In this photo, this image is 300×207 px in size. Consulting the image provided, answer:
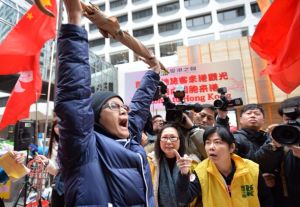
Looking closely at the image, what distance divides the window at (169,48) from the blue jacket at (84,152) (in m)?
21.0

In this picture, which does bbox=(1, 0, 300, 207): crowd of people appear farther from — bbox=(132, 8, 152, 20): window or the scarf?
bbox=(132, 8, 152, 20): window

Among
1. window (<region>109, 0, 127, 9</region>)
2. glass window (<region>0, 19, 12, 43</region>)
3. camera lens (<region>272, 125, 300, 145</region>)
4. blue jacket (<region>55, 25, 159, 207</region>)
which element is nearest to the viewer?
blue jacket (<region>55, 25, 159, 207</region>)

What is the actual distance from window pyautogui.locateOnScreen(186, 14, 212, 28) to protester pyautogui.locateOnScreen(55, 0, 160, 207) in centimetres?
2178

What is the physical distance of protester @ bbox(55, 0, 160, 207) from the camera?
0.99 meters

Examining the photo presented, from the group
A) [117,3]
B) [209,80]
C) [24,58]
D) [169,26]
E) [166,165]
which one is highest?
[117,3]

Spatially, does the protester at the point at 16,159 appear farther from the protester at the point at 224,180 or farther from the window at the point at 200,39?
the window at the point at 200,39

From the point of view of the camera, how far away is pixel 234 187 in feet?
6.28

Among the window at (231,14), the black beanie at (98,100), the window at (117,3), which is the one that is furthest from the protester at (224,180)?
the window at (117,3)

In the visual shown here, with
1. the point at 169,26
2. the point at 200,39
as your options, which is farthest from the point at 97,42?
the point at 200,39

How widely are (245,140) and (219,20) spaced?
67.0ft

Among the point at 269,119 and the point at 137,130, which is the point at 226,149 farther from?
the point at 269,119

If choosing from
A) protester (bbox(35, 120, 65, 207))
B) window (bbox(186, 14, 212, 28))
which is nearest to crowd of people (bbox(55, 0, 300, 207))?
protester (bbox(35, 120, 65, 207))

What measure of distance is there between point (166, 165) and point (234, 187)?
0.53 metres

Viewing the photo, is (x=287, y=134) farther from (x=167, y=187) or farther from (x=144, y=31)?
(x=144, y=31)
